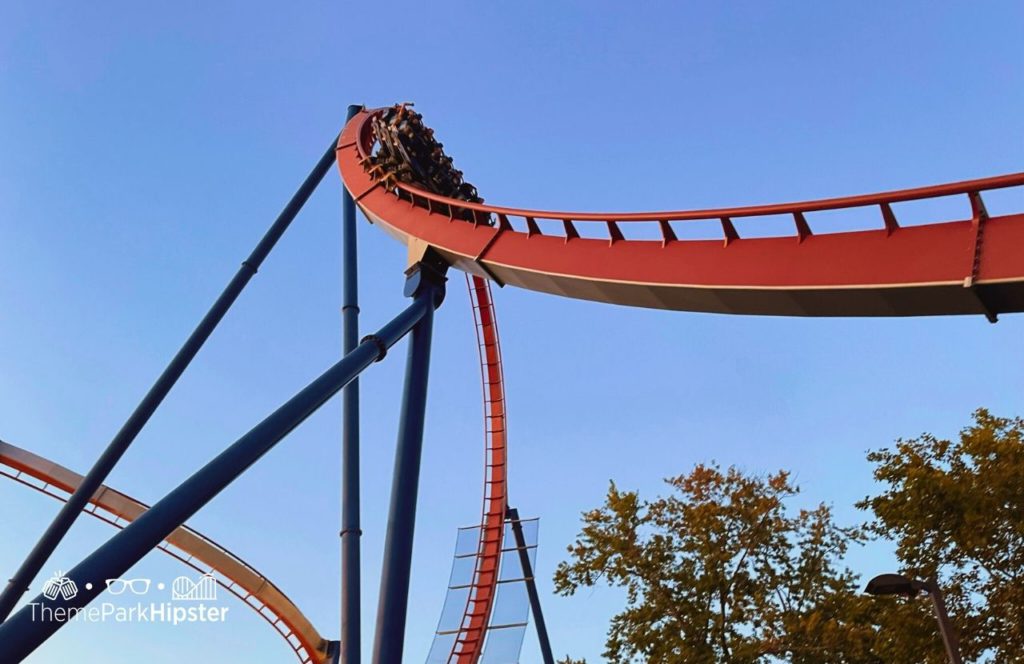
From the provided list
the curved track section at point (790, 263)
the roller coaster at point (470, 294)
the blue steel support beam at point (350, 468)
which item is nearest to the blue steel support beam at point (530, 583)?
the roller coaster at point (470, 294)

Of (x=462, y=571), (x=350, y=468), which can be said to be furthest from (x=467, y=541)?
(x=350, y=468)

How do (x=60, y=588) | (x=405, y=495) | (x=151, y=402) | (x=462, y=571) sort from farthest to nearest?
(x=462, y=571), (x=151, y=402), (x=405, y=495), (x=60, y=588)

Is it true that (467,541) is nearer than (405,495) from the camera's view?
No

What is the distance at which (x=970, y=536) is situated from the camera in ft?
35.8

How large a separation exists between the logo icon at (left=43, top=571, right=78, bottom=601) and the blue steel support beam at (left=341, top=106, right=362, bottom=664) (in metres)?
4.02

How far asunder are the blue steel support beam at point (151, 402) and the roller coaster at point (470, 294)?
16mm

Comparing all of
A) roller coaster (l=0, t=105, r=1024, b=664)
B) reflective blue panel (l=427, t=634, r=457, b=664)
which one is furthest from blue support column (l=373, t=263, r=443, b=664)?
reflective blue panel (l=427, t=634, r=457, b=664)

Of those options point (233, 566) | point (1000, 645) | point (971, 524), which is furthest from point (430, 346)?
point (1000, 645)

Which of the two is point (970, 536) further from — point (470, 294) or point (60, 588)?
point (60, 588)

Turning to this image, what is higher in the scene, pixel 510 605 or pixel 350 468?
pixel 350 468

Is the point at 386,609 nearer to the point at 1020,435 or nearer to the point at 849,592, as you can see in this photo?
the point at 849,592

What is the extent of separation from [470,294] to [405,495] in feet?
12.7

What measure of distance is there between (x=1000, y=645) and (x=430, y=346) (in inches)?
295

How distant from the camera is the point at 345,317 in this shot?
1101 centimetres
